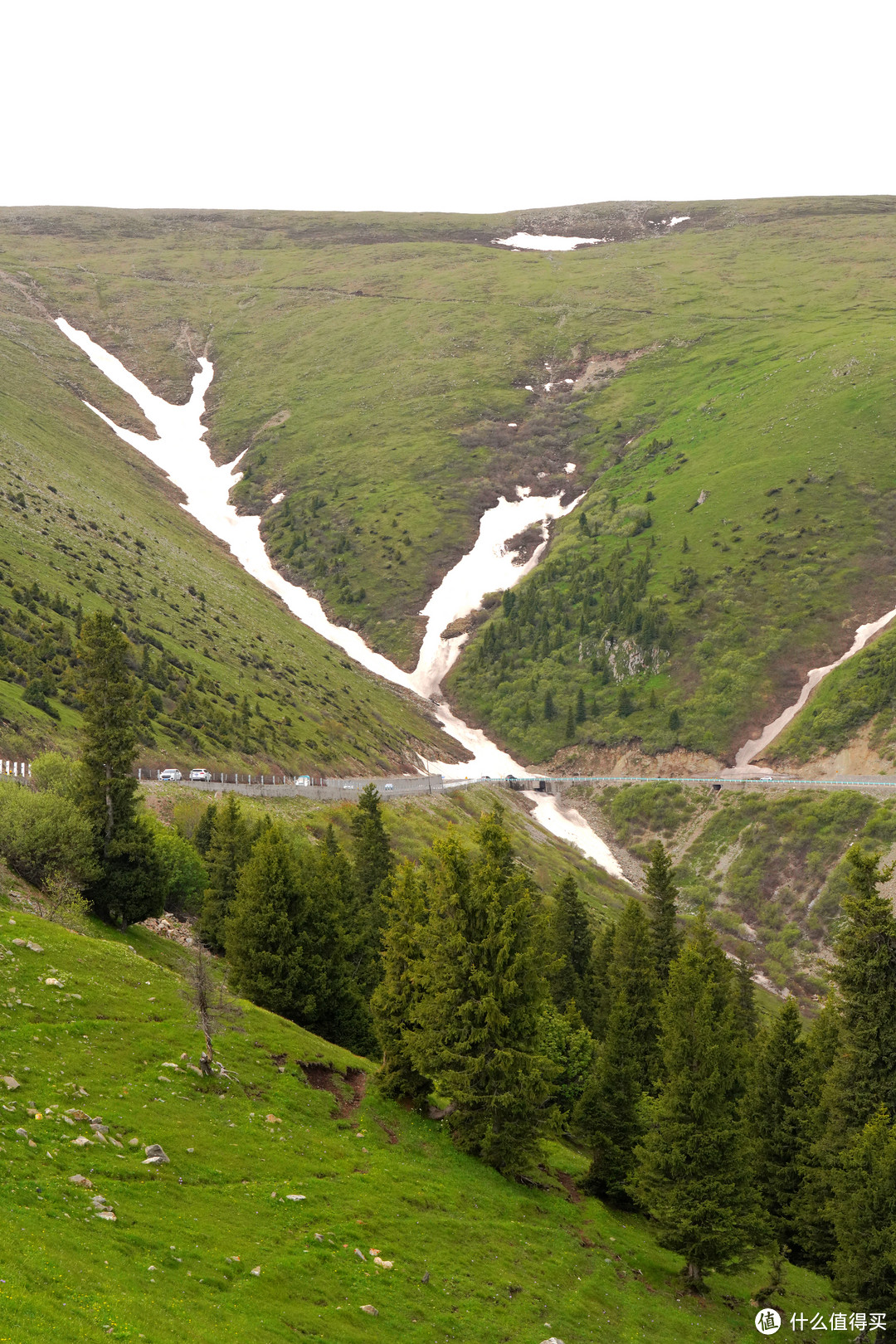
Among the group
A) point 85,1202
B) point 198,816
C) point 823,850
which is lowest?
point 823,850

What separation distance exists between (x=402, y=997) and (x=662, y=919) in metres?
24.2

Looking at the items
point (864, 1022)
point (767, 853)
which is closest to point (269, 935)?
point (864, 1022)

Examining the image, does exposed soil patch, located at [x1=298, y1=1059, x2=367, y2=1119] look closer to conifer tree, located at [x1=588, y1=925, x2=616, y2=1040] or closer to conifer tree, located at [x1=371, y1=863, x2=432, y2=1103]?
conifer tree, located at [x1=371, y1=863, x2=432, y2=1103]

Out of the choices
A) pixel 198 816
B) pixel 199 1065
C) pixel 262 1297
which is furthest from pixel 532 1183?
pixel 198 816

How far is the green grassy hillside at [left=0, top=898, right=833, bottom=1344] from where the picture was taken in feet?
71.1

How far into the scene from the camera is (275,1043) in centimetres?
3994

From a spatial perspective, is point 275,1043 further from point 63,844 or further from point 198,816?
point 198,816

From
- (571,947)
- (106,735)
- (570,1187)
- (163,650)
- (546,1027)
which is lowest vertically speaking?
(571,947)

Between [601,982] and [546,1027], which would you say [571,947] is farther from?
[546,1027]

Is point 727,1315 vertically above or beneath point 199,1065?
beneath

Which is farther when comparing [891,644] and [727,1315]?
[891,644]

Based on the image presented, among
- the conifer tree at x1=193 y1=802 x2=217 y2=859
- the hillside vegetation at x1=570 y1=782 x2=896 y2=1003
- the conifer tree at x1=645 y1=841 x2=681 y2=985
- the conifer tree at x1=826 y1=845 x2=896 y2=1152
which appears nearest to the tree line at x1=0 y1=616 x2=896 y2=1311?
the conifer tree at x1=826 y1=845 x2=896 y2=1152

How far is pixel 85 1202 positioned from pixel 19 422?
195740mm

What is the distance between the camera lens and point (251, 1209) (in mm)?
27797
